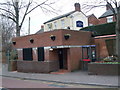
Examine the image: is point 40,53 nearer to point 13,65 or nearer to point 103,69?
point 13,65

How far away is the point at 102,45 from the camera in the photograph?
18.8 meters

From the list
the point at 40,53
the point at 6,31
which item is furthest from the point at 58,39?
the point at 6,31

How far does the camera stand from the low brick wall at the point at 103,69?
12.7 m

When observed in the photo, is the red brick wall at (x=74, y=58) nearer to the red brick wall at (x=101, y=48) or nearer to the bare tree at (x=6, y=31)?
the red brick wall at (x=101, y=48)

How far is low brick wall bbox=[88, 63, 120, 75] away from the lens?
12727mm

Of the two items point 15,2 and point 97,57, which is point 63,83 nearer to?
point 97,57

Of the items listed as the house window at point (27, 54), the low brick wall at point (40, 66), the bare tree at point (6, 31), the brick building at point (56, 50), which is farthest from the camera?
the bare tree at point (6, 31)

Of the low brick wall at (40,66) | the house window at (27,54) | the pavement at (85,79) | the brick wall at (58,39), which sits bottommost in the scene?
the pavement at (85,79)

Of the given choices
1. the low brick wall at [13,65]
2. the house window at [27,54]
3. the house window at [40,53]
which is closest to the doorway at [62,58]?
the house window at [40,53]

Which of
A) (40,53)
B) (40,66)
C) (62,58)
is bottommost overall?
(40,66)

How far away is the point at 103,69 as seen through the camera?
1317cm

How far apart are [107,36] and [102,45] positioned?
1199mm

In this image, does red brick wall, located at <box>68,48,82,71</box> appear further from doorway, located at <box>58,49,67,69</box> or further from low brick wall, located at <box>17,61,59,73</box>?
low brick wall, located at <box>17,61,59,73</box>

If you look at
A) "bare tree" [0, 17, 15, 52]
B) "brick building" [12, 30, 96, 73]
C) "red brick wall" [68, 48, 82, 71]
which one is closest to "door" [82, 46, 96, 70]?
"brick building" [12, 30, 96, 73]
